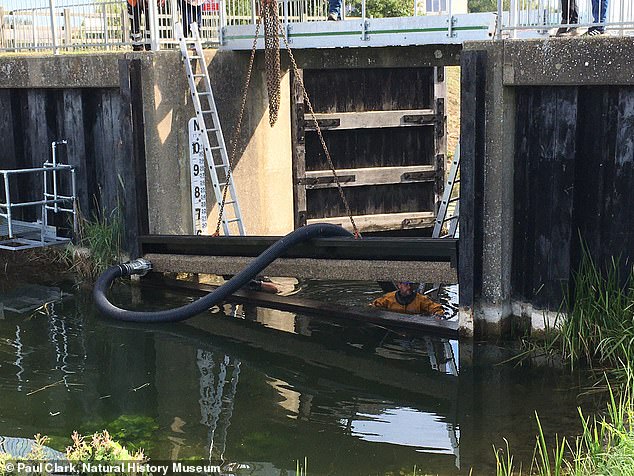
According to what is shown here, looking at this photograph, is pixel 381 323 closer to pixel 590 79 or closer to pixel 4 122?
pixel 590 79

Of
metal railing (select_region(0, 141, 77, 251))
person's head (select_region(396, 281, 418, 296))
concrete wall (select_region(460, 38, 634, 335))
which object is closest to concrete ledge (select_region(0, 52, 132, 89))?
metal railing (select_region(0, 141, 77, 251))

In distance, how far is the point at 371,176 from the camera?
1440 cm

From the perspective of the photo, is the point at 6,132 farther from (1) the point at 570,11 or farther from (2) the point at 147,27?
(1) the point at 570,11

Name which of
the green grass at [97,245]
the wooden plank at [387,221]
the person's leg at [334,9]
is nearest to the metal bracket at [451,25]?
the person's leg at [334,9]

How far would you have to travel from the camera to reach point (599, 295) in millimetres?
8945

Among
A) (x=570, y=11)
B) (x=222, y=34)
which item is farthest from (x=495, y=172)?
(x=222, y=34)

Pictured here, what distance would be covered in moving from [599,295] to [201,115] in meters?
5.65

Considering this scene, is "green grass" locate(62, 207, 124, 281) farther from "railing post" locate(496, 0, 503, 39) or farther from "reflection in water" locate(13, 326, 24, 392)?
"railing post" locate(496, 0, 503, 39)

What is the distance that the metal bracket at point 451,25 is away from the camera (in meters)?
10.4

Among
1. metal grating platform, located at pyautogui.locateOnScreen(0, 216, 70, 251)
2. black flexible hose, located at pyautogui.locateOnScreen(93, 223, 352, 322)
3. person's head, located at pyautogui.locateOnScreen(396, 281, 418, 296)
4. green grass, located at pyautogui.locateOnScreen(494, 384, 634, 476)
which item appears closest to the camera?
green grass, located at pyautogui.locateOnScreen(494, 384, 634, 476)

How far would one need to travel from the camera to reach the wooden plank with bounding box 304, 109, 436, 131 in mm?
13961

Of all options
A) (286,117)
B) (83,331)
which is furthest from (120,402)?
(286,117)

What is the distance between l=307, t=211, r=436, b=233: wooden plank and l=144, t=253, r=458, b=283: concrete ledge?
2957mm

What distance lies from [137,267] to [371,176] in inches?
162
